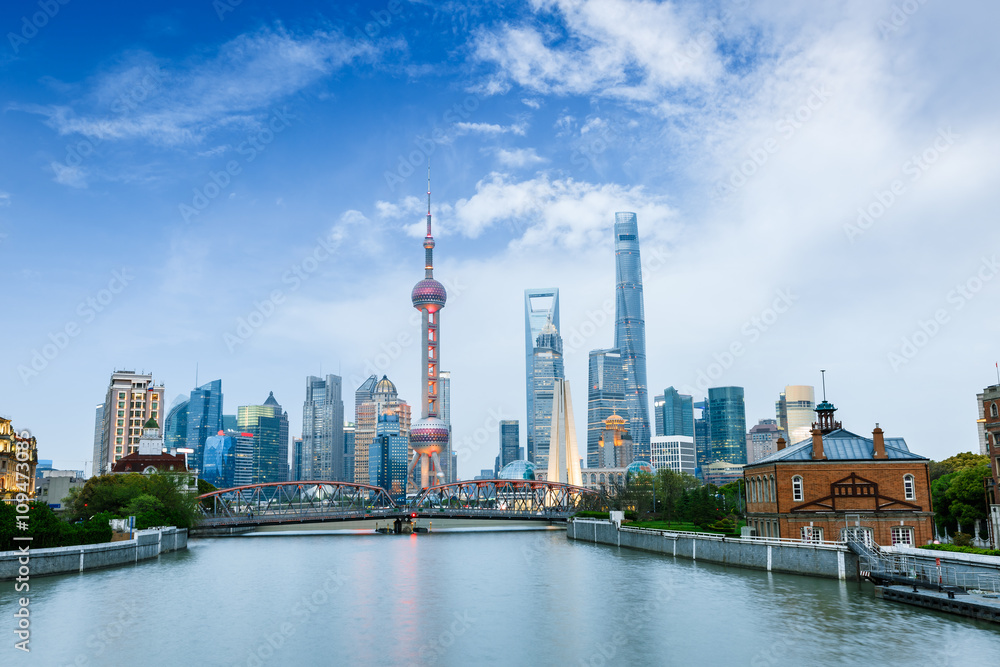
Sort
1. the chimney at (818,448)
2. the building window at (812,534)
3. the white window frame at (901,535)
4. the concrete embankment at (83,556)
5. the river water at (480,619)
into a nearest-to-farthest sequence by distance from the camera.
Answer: the river water at (480,619) < the concrete embankment at (83,556) < the white window frame at (901,535) < the building window at (812,534) < the chimney at (818,448)

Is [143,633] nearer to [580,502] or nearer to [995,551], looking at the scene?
[995,551]

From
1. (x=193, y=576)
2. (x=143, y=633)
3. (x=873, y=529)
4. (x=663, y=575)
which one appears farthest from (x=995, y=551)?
(x=193, y=576)

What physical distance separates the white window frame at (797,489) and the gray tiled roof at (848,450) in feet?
5.29

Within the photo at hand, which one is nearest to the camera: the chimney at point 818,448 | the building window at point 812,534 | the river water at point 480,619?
the river water at point 480,619

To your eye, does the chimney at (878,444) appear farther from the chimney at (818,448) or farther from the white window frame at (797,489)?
the white window frame at (797,489)

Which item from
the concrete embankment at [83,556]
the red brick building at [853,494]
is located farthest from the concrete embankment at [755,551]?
the concrete embankment at [83,556]

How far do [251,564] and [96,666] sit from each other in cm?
4821

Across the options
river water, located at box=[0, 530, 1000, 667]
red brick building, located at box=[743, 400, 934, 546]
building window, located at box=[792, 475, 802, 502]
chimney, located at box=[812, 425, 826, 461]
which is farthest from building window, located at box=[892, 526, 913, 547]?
river water, located at box=[0, 530, 1000, 667]

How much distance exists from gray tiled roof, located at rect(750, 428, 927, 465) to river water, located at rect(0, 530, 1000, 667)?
1018cm

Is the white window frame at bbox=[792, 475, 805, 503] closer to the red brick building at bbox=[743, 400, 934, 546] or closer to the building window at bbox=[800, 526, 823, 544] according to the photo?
the red brick building at bbox=[743, 400, 934, 546]

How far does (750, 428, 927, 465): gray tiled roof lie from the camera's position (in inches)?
2539

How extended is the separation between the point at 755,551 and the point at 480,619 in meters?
28.1

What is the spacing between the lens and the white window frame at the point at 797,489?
63938 millimetres

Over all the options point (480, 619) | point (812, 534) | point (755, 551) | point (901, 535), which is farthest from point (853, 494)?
point (480, 619)
